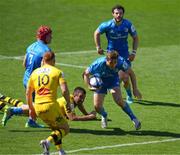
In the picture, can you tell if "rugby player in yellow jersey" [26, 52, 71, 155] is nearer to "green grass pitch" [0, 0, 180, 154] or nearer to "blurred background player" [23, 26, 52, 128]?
"green grass pitch" [0, 0, 180, 154]

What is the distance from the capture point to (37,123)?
19.3 meters

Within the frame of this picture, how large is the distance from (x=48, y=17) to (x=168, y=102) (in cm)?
1614

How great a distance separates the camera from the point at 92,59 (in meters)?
29.0

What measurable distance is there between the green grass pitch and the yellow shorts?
846mm

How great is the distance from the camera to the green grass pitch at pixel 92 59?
57.9 feet

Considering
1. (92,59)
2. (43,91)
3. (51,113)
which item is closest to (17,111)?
(43,91)

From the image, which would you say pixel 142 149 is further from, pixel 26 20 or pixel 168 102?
pixel 26 20

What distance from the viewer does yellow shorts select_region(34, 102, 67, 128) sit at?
52.4 ft

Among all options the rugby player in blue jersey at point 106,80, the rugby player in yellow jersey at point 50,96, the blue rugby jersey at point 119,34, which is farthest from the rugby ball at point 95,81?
the blue rugby jersey at point 119,34

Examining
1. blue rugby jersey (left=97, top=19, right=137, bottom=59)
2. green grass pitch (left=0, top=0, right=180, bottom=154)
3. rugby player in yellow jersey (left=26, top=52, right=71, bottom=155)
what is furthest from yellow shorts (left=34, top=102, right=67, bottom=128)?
blue rugby jersey (left=97, top=19, right=137, bottom=59)

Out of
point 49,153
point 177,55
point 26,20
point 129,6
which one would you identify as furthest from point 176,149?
point 129,6

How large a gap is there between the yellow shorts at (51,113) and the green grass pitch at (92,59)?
0.85 meters

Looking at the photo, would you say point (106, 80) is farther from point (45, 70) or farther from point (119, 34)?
point (119, 34)

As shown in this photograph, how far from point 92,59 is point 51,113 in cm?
1311
